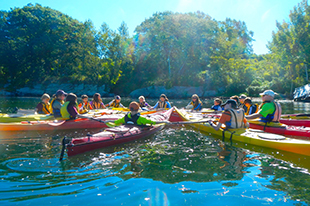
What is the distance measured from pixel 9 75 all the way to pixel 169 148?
38.6 meters

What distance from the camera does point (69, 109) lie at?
25.0 ft

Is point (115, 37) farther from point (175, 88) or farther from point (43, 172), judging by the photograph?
point (43, 172)

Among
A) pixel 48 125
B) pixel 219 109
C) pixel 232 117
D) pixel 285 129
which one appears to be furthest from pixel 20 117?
pixel 285 129

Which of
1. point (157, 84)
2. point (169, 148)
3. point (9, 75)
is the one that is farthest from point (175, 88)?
point (169, 148)

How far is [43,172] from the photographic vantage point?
3.79m

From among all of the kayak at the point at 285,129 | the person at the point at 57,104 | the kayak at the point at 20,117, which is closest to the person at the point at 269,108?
the kayak at the point at 285,129

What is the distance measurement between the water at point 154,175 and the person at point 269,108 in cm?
161

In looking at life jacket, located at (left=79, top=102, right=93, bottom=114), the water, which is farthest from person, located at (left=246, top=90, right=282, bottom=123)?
life jacket, located at (left=79, top=102, right=93, bottom=114)

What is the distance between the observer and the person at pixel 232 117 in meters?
5.77

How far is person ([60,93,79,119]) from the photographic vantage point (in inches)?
293

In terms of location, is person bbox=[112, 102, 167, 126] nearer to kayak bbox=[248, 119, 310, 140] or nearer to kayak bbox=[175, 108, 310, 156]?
kayak bbox=[175, 108, 310, 156]

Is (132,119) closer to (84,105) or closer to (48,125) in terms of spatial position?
(48,125)

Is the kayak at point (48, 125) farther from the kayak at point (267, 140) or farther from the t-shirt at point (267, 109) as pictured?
the t-shirt at point (267, 109)

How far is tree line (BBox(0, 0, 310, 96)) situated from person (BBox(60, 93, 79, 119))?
26.9 meters
